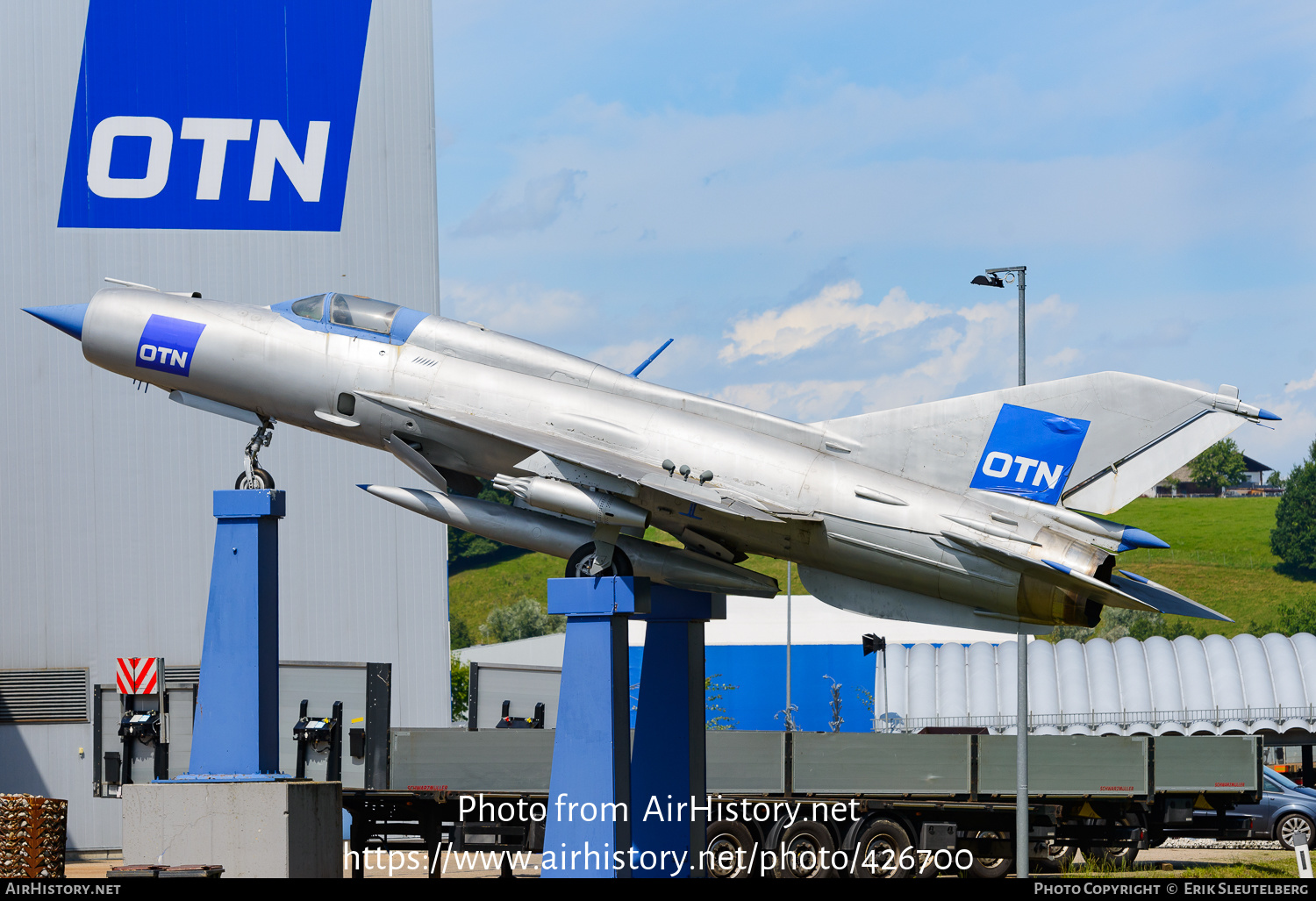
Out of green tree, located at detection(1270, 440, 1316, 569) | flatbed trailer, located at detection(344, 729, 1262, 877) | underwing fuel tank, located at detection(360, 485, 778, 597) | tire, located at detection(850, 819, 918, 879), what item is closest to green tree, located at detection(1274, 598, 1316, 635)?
green tree, located at detection(1270, 440, 1316, 569)

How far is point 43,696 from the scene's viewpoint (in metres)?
23.2

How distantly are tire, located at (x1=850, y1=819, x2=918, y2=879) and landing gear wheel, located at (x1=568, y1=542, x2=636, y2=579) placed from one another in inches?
336

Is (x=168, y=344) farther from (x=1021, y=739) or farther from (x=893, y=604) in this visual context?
(x=1021, y=739)

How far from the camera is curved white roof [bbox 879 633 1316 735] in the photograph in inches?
1481

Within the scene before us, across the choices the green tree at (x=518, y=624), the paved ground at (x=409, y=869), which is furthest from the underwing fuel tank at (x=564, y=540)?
the green tree at (x=518, y=624)

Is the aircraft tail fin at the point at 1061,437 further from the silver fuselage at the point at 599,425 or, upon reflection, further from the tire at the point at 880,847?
the tire at the point at 880,847

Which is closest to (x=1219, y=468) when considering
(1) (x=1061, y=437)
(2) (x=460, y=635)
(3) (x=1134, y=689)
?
(2) (x=460, y=635)

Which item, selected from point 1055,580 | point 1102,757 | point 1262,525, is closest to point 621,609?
point 1055,580

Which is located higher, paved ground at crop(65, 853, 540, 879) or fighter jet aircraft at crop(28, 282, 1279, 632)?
fighter jet aircraft at crop(28, 282, 1279, 632)

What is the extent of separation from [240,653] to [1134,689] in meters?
32.3

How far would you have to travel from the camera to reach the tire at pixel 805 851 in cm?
1836

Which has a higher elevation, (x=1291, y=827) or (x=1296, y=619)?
(x=1296, y=619)

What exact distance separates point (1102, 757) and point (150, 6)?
20.7 m

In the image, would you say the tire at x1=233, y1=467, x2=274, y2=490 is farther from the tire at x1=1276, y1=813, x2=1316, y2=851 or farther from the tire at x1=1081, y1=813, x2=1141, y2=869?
the tire at x1=1276, y1=813, x2=1316, y2=851
